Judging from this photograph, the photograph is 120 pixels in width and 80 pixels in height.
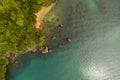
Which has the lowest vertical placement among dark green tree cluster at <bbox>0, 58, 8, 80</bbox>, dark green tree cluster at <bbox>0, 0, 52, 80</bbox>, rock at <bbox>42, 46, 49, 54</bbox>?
dark green tree cluster at <bbox>0, 58, 8, 80</bbox>

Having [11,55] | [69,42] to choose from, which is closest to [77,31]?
[69,42]

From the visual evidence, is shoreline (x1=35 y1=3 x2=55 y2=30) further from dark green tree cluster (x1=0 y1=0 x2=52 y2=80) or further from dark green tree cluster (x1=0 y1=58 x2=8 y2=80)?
dark green tree cluster (x1=0 y1=58 x2=8 y2=80)

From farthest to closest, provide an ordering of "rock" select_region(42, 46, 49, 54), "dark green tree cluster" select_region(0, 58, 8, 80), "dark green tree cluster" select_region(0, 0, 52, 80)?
"rock" select_region(42, 46, 49, 54), "dark green tree cluster" select_region(0, 58, 8, 80), "dark green tree cluster" select_region(0, 0, 52, 80)

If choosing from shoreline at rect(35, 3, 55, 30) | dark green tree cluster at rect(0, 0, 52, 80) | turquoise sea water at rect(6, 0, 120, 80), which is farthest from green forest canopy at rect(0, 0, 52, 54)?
turquoise sea water at rect(6, 0, 120, 80)

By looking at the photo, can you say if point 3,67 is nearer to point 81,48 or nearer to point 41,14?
point 41,14

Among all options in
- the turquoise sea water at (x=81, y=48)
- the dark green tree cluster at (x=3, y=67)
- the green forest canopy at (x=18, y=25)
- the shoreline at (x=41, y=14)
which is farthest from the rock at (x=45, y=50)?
the dark green tree cluster at (x=3, y=67)

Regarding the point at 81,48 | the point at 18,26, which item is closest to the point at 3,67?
the point at 18,26

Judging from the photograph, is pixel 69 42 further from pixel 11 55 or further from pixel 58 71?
pixel 11 55
